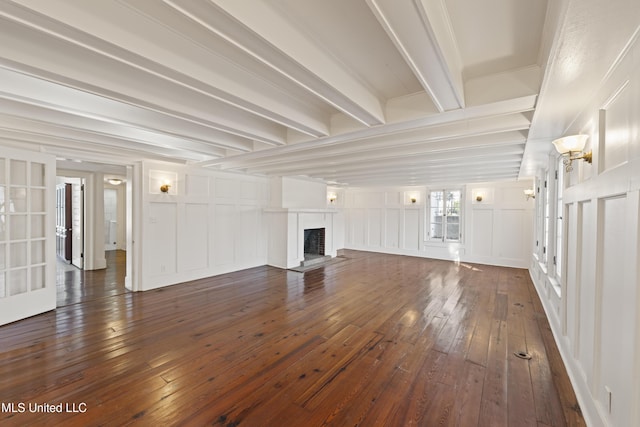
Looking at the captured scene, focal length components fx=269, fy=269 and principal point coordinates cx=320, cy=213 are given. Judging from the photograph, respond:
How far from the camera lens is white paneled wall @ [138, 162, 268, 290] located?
4.88 metres

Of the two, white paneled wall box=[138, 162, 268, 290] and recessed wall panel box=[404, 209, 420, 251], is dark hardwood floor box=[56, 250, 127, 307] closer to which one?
white paneled wall box=[138, 162, 268, 290]

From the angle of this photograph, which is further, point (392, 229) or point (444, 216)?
point (392, 229)

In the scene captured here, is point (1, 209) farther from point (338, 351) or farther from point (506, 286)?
point (506, 286)

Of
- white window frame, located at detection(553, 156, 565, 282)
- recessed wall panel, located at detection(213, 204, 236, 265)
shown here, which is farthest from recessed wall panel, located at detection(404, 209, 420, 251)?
recessed wall panel, located at detection(213, 204, 236, 265)

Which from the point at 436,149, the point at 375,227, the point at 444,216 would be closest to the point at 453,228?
the point at 444,216

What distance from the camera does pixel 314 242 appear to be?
8242 mm

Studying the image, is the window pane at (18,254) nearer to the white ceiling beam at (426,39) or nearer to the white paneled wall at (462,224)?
Answer: the white ceiling beam at (426,39)

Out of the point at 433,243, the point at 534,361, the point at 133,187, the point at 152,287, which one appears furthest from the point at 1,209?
the point at 433,243

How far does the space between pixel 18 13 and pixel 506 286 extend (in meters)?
6.91

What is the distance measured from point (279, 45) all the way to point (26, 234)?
4.29 metres

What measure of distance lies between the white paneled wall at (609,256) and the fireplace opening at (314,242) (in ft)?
19.8

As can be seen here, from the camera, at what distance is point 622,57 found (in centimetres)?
143

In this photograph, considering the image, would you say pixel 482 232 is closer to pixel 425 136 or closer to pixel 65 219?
pixel 425 136

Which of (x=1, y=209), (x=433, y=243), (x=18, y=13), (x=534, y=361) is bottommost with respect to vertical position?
(x=534, y=361)
